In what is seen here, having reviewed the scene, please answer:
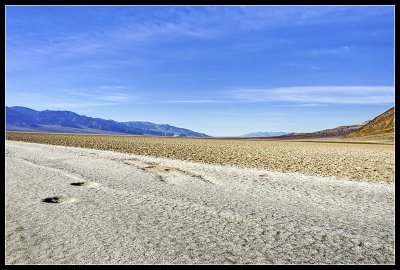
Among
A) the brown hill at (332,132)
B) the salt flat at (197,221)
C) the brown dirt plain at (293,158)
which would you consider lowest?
the salt flat at (197,221)

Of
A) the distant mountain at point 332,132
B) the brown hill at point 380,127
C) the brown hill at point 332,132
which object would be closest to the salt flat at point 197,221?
the brown hill at point 380,127

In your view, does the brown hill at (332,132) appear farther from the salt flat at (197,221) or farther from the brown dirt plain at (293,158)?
the salt flat at (197,221)

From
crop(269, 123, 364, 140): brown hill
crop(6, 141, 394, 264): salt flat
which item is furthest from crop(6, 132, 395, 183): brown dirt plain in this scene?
crop(269, 123, 364, 140): brown hill

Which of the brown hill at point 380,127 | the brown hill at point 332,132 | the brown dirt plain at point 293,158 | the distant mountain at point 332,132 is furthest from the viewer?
the distant mountain at point 332,132

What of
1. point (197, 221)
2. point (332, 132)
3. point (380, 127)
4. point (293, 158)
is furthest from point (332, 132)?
point (197, 221)

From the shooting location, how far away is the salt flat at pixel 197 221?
234 inches

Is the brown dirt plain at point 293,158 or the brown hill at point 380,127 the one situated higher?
the brown hill at point 380,127

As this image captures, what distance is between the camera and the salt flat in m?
5.94

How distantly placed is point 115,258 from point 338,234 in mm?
4292

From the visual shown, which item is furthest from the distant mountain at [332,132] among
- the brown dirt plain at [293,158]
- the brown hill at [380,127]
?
the brown dirt plain at [293,158]

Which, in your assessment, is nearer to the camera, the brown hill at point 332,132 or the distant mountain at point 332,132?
the brown hill at point 332,132

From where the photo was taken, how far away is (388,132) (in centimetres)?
9469

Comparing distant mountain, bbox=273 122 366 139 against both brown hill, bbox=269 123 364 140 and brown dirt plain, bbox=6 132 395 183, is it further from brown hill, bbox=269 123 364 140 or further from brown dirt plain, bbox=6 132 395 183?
brown dirt plain, bbox=6 132 395 183

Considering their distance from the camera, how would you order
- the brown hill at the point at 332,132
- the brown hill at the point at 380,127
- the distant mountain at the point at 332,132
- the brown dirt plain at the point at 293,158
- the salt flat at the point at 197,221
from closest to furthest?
the salt flat at the point at 197,221, the brown dirt plain at the point at 293,158, the brown hill at the point at 380,127, the brown hill at the point at 332,132, the distant mountain at the point at 332,132
